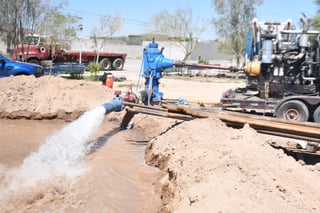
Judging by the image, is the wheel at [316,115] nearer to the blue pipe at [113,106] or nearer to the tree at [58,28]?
the blue pipe at [113,106]

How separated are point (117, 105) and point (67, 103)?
150 inches

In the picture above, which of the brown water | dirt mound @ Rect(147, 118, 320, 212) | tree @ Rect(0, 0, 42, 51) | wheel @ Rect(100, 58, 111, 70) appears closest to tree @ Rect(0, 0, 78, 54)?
tree @ Rect(0, 0, 42, 51)

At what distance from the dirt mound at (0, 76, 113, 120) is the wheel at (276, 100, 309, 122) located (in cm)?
513

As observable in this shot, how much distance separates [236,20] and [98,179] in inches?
1200

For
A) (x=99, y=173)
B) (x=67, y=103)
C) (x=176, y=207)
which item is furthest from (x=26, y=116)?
(x=176, y=207)

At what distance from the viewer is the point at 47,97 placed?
12.4 metres

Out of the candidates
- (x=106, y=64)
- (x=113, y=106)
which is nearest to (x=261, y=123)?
(x=113, y=106)

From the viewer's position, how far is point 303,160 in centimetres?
752

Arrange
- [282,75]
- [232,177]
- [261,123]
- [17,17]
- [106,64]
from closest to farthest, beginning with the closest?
[232,177] < [261,123] < [282,75] < [17,17] < [106,64]

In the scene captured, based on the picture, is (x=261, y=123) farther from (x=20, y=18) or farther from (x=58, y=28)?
(x=58, y=28)

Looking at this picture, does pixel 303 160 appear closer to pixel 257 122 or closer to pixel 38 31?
pixel 257 122

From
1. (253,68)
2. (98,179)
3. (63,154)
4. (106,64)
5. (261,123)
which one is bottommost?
(98,179)

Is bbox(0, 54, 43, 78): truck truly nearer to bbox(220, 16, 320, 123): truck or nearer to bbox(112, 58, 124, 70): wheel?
bbox(220, 16, 320, 123): truck

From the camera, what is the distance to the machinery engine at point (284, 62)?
10828 mm
